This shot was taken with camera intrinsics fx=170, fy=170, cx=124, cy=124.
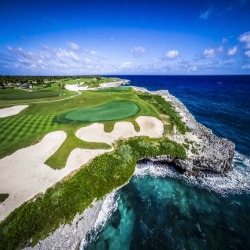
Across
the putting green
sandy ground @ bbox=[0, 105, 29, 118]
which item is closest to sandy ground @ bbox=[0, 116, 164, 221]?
the putting green

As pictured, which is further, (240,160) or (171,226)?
(240,160)

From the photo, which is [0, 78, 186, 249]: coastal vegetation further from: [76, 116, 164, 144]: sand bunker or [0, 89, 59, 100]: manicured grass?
[0, 89, 59, 100]: manicured grass

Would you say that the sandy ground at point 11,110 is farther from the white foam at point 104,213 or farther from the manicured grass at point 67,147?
the white foam at point 104,213

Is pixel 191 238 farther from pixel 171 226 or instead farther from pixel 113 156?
pixel 113 156

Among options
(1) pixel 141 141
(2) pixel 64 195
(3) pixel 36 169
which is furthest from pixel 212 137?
(3) pixel 36 169

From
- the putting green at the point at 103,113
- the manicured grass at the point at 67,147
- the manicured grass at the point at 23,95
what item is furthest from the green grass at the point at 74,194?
the manicured grass at the point at 23,95

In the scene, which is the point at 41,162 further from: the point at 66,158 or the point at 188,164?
the point at 188,164
